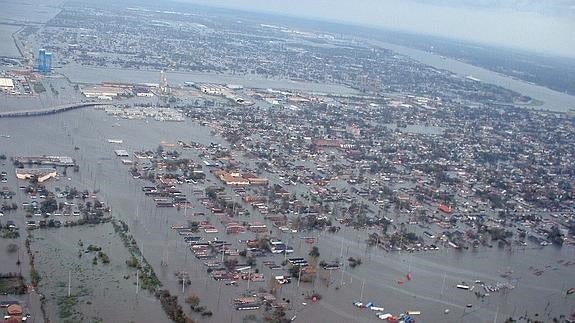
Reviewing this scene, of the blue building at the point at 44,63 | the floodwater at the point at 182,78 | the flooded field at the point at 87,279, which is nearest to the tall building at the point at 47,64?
the blue building at the point at 44,63

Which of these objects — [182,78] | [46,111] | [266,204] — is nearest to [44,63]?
[182,78]

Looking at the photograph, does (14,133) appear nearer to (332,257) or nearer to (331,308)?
(332,257)

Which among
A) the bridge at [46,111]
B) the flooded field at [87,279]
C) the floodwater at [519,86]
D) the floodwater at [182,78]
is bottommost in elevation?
the flooded field at [87,279]

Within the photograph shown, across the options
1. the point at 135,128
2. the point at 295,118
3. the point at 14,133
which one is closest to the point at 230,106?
the point at 295,118

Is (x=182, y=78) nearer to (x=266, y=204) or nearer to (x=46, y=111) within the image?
(x=46, y=111)

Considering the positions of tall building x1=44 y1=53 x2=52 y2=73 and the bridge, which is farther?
tall building x1=44 y1=53 x2=52 y2=73

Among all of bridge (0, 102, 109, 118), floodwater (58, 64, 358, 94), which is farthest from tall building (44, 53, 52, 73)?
bridge (0, 102, 109, 118)

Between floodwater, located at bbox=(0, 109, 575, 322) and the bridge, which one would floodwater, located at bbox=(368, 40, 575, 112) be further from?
floodwater, located at bbox=(0, 109, 575, 322)

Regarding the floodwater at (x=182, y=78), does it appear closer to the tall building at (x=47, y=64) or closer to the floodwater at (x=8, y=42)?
the tall building at (x=47, y=64)

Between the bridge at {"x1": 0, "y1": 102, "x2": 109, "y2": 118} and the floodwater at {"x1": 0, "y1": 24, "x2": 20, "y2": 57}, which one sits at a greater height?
the floodwater at {"x1": 0, "y1": 24, "x2": 20, "y2": 57}
